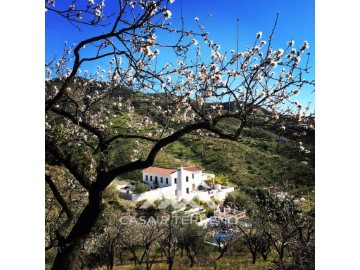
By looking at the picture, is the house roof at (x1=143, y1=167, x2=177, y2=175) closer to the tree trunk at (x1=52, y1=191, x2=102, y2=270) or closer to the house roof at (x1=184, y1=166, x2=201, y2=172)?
the house roof at (x1=184, y1=166, x2=201, y2=172)

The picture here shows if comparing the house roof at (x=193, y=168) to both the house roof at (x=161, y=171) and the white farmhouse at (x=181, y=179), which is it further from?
the house roof at (x=161, y=171)

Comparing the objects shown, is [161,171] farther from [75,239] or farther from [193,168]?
[75,239]

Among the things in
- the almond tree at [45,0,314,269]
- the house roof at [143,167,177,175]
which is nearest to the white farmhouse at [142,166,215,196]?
the house roof at [143,167,177,175]

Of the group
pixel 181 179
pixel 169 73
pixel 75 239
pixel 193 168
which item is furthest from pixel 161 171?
pixel 169 73

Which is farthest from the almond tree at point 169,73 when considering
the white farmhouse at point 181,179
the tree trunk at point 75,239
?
the white farmhouse at point 181,179

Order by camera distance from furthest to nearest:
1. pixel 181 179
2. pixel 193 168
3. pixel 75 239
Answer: pixel 181 179 < pixel 193 168 < pixel 75 239

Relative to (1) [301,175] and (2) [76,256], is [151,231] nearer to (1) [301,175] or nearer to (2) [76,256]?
(1) [301,175]
